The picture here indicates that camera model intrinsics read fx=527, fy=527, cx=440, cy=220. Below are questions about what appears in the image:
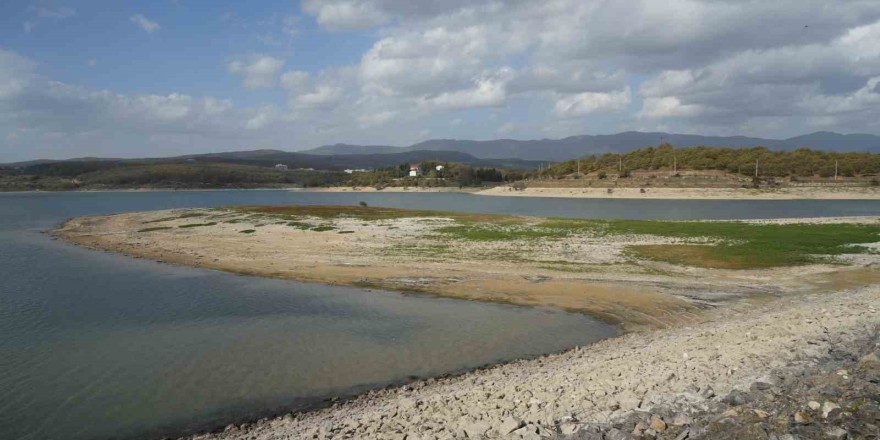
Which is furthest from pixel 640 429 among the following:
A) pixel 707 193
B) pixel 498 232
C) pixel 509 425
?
pixel 707 193

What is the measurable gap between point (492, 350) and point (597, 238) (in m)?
18.2

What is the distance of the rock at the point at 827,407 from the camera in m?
6.50

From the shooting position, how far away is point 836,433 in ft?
19.5

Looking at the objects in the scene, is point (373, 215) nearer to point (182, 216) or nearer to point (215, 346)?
point (182, 216)

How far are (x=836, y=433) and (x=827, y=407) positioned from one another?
2.57 ft

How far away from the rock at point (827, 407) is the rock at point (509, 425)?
3.70 meters

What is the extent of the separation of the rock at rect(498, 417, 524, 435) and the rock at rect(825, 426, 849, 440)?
3507 millimetres

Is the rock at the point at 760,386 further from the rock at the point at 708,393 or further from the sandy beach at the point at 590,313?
the rock at the point at 708,393

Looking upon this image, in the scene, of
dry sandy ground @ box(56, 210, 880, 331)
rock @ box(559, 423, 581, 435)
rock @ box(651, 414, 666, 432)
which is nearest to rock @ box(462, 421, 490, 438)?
rock @ box(559, 423, 581, 435)

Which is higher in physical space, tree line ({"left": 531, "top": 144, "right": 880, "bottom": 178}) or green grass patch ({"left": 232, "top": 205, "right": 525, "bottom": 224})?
tree line ({"left": 531, "top": 144, "right": 880, "bottom": 178})

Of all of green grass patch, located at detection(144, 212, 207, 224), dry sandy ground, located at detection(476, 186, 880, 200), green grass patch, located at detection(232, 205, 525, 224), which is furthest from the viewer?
dry sandy ground, located at detection(476, 186, 880, 200)

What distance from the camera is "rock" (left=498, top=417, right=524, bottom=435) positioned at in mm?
6973

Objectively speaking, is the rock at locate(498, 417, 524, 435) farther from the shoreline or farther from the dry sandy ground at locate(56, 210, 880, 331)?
the shoreline

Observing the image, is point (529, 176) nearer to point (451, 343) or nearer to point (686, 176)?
point (686, 176)
